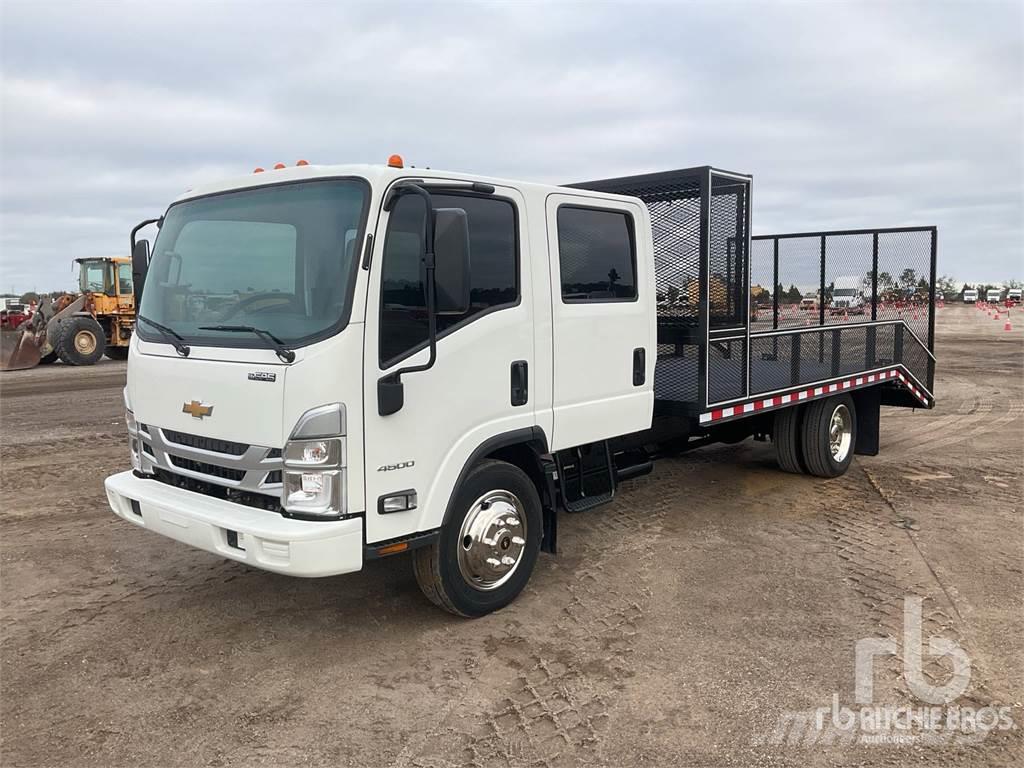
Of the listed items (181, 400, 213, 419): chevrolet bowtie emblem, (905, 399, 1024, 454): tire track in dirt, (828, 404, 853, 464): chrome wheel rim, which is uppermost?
(181, 400, 213, 419): chevrolet bowtie emblem

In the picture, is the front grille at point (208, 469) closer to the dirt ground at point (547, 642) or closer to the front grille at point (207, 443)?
the front grille at point (207, 443)

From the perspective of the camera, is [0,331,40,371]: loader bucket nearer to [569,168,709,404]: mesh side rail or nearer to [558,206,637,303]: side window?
[569,168,709,404]: mesh side rail

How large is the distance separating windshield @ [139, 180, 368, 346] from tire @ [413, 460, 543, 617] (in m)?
1.26

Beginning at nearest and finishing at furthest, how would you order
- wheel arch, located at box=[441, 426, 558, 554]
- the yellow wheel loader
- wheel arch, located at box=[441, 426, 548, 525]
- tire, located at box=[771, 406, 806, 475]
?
wheel arch, located at box=[441, 426, 548, 525], wheel arch, located at box=[441, 426, 558, 554], tire, located at box=[771, 406, 806, 475], the yellow wheel loader

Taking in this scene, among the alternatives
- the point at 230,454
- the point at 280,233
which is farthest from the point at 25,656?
the point at 280,233

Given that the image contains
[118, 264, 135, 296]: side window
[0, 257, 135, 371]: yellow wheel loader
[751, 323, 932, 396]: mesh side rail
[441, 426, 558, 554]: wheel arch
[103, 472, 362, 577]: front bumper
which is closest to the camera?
[103, 472, 362, 577]: front bumper

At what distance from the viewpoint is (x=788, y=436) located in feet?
25.4

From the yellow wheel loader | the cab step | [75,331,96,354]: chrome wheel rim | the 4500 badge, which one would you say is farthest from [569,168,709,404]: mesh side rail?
[75,331,96,354]: chrome wheel rim

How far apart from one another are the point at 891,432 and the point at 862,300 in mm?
1774

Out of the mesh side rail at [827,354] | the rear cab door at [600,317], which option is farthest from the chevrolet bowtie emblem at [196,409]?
the mesh side rail at [827,354]

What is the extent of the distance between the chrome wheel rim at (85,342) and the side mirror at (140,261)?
1760cm

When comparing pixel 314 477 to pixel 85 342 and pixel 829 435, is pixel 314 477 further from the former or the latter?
pixel 85 342

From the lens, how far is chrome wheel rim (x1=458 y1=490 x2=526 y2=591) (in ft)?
14.3

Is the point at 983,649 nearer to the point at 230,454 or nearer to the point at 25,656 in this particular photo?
the point at 230,454
